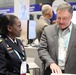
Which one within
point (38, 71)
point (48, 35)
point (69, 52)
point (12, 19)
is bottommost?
point (38, 71)

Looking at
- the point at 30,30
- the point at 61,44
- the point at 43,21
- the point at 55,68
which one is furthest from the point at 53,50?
the point at 30,30

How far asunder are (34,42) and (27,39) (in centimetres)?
17

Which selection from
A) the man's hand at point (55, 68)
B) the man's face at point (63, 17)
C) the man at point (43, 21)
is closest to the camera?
the man's hand at point (55, 68)

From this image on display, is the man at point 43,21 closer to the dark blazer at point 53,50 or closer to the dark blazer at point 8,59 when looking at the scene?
the dark blazer at point 53,50

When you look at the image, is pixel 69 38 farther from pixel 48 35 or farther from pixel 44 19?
pixel 44 19

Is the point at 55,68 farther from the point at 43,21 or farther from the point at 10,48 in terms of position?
the point at 43,21

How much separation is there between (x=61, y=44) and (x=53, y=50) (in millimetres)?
93

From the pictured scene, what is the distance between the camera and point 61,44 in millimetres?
1984

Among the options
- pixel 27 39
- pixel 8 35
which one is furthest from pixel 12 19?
pixel 27 39

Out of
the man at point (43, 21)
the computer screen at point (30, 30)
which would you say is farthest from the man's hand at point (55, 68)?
the computer screen at point (30, 30)

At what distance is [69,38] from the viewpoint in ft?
6.50

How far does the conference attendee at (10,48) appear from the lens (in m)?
1.83

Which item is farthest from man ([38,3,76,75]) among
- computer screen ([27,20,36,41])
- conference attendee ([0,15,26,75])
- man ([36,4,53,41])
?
computer screen ([27,20,36,41])

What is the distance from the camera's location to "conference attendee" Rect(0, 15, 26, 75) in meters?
1.83
